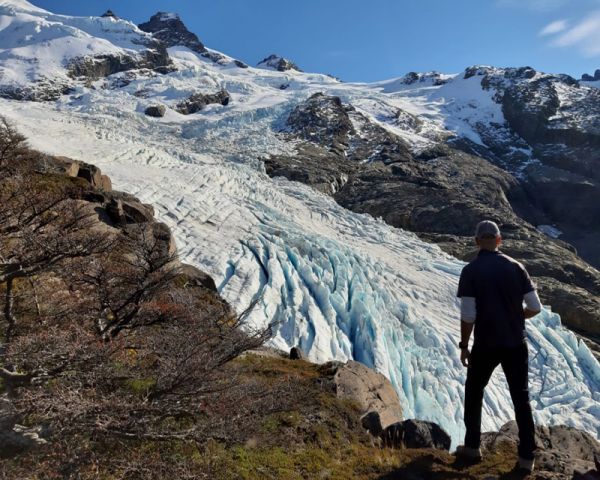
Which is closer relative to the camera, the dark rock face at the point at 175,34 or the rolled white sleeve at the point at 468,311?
the rolled white sleeve at the point at 468,311

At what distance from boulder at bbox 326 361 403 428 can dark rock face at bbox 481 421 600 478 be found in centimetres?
209

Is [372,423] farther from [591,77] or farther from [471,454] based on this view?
[591,77]

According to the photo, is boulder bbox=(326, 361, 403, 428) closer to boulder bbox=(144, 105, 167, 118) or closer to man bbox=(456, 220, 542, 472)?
man bbox=(456, 220, 542, 472)

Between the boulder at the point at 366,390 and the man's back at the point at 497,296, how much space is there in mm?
3875

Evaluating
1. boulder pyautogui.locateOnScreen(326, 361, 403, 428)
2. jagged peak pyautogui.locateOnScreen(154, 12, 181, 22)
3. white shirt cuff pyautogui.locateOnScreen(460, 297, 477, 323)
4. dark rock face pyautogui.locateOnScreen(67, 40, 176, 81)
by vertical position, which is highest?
jagged peak pyautogui.locateOnScreen(154, 12, 181, 22)

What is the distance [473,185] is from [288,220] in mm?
33798

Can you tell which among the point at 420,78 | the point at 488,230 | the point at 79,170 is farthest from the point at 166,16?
the point at 488,230

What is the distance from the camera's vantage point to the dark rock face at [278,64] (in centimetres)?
12925

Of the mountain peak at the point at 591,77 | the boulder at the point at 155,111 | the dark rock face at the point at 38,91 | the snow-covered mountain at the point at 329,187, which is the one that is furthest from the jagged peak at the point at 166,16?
the mountain peak at the point at 591,77

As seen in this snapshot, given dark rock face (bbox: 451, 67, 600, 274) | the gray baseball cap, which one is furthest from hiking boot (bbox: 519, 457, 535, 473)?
dark rock face (bbox: 451, 67, 600, 274)

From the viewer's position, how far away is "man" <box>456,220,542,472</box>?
3541 mm

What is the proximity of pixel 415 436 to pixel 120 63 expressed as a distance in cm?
9044

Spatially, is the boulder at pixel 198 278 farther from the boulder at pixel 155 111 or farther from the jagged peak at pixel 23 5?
the jagged peak at pixel 23 5

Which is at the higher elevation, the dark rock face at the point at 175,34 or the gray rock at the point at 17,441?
the dark rock face at the point at 175,34
